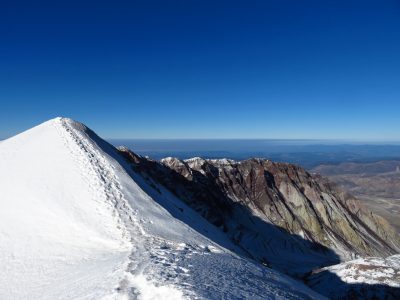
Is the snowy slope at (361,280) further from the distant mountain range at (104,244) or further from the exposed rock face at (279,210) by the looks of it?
the exposed rock face at (279,210)

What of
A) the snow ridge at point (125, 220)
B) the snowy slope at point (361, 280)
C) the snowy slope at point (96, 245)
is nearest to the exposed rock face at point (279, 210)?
the snowy slope at point (361, 280)

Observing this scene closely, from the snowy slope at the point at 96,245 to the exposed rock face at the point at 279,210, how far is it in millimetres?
76538

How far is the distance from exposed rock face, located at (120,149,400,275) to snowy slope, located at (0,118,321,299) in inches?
3013

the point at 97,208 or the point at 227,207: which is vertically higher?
the point at 97,208

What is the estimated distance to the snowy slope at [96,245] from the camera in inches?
596

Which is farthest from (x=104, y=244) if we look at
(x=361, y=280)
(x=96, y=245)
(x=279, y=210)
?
(x=279, y=210)

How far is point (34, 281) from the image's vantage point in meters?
18.1

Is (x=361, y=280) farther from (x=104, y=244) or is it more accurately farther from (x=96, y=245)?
(x=96, y=245)

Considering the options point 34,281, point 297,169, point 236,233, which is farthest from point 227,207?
point 34,281

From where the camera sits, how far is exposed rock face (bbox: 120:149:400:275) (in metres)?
122

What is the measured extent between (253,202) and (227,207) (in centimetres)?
1594

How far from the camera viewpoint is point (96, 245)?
2230 cm

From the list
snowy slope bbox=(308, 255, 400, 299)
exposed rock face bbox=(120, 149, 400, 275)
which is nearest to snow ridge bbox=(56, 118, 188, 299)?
snowy slope bbox=(308, 255, 400, 299)

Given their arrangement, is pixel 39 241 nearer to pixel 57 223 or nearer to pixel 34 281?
pixel 57 223
